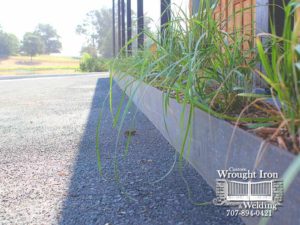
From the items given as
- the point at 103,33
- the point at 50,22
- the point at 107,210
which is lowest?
the point at 107,210

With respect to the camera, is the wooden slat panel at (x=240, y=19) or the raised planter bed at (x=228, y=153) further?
the wooden slat panel at (x=240, y=19)

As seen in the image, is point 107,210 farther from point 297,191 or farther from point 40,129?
point 40,129

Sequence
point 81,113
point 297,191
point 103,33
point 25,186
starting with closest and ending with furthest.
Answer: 1. point 297,191
2. point 25,186
3. point 81,113
4. point 103,33

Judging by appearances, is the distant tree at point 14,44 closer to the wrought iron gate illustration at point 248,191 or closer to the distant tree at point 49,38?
the distant tree at point 49,38

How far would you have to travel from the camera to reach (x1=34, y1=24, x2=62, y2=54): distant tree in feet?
150

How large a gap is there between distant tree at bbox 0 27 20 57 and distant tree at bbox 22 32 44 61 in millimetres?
1012

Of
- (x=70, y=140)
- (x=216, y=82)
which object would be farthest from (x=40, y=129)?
(x=216, y=82)

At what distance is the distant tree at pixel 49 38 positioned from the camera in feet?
150

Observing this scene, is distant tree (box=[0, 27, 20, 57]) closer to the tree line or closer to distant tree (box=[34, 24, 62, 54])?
the tree line

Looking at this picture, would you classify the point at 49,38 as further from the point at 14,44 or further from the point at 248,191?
the point at 248,191

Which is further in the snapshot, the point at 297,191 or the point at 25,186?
the point at 25,186

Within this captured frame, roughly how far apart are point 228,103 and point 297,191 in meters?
0.61

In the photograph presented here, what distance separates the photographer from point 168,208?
1.15m

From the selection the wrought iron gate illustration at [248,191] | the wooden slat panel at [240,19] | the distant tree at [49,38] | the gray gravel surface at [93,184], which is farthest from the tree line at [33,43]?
the wrought iron gate illustration at [248,191]
